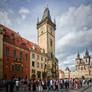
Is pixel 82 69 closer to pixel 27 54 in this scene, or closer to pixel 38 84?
pixel 27 54

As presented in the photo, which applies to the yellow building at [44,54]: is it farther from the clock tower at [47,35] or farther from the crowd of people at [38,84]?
the crowd of people at [38,84]

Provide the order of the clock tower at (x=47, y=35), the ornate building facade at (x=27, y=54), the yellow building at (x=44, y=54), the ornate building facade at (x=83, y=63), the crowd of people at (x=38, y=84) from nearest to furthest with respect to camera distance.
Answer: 1. the crowd of people at (x=38, y=84)
2. the ornate building facade at (x=27, y=54)
3. the yellow building at (x=44, y=54)
4. the clock tower at (x=47, y=35)
5. the ornate building facade at (x=83, y=63)

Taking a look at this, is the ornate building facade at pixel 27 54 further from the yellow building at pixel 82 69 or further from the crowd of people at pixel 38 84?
the yellow building at pixel 82 69

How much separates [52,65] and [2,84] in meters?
25.6

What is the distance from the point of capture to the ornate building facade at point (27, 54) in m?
27.9

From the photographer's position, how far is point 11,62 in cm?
2902

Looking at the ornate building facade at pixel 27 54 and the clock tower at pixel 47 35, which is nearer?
the ornate building facade at pixel 27 54

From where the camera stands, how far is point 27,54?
3519 cm

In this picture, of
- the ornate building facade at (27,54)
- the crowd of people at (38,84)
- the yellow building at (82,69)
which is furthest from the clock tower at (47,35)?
the yellow building at (82,69)

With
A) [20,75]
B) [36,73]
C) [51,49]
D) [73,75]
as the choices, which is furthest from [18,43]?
[73,75]

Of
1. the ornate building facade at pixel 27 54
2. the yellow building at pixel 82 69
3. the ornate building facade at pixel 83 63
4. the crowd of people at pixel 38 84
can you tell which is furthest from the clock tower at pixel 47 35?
→ the ornate building facade at pixel 83 63

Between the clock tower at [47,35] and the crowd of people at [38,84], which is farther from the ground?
the clock tower at [47,35]

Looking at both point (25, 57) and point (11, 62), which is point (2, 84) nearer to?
point (11, 62)

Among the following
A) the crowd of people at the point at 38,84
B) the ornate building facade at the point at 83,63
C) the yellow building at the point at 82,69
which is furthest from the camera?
the ornate building facade at the point at 83,63
